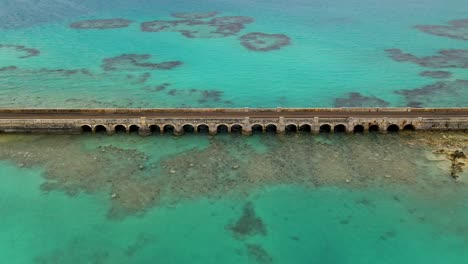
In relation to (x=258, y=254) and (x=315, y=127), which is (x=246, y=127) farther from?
(x=258, y=254)

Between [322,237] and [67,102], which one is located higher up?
[67,102]

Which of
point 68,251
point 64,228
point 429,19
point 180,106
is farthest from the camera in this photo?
point 429,19

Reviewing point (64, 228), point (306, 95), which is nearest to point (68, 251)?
point (64, 228)

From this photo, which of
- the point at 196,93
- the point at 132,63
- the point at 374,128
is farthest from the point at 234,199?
the point at 132,63

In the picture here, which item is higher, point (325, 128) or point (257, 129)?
point (325, 128)

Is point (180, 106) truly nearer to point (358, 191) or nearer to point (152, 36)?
point (358, 191)

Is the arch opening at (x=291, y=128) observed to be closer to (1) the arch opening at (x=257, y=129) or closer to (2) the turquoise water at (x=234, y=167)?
(2) the turquoise water at (x=234, y=167)
